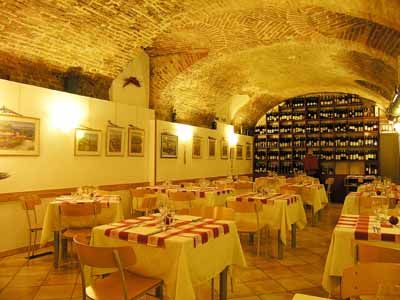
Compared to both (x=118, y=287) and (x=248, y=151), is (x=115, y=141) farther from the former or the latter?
(x=248, y=151)

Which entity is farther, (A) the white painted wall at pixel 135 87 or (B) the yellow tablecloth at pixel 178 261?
(A) the white painted wall at pixel 135 87

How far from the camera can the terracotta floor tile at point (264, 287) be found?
4.00 m

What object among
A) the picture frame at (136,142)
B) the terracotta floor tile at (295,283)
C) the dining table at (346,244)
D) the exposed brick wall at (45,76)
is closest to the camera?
the dining table at (346,244)

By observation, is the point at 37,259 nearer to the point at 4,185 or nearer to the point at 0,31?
the point at 4,185

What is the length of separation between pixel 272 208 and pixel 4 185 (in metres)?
4.08

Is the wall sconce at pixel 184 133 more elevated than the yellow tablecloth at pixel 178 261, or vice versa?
the wall sconce at pixel 184 133

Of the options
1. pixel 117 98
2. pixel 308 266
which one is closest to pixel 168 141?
pixel 117 98

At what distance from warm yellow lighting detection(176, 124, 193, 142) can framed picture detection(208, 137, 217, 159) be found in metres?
1.29

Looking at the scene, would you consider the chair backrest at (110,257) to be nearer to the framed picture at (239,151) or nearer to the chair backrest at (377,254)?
the chair backrest at (377,254)

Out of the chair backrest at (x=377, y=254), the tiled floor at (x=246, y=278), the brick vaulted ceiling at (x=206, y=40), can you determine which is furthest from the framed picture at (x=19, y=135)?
the chair backrest at (x=377, y=254)

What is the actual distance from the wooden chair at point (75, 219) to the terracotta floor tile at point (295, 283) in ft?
7.91

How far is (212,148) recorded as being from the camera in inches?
474

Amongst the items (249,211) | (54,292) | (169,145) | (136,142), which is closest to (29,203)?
(54,292)

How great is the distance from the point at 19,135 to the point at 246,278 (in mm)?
4085
